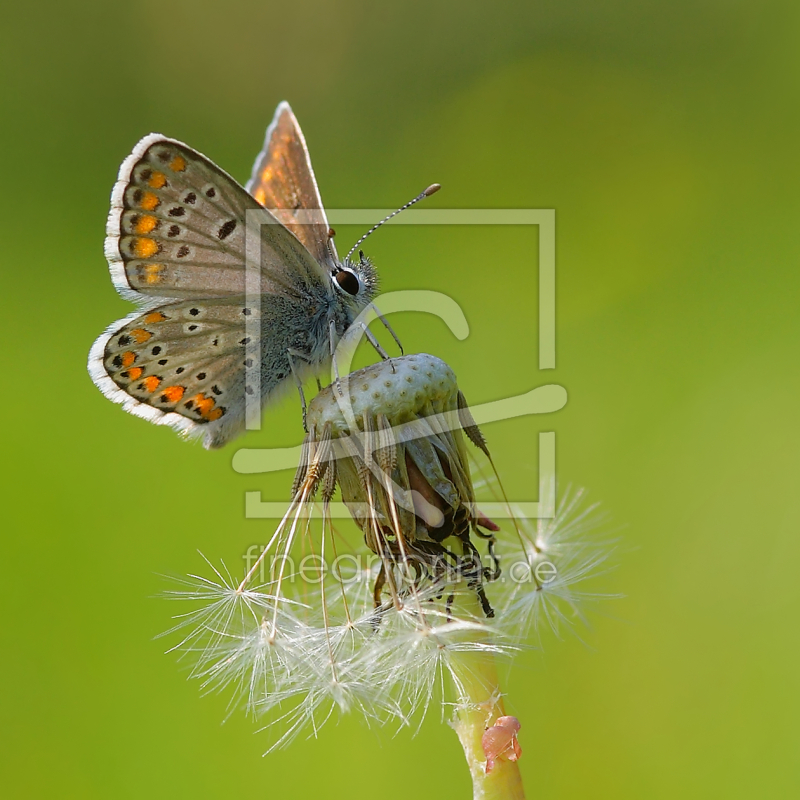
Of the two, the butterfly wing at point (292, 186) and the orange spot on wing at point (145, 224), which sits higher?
the butterfly wing at point (292, 186)

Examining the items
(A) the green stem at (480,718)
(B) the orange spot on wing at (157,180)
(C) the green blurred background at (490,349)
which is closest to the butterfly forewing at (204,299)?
(B) the orange spot on wing at (157,180)

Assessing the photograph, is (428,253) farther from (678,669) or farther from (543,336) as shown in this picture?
(678,669)

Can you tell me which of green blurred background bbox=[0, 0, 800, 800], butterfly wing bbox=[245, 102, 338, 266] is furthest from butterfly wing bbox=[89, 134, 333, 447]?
green blurred background bbox=[0, 0, 800, 800]

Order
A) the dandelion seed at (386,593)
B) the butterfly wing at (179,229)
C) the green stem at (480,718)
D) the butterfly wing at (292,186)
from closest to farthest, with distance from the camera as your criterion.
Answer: the green stem at (480,718) → the dandelion seed at (386,593) → the butterfly wing at (179,229) → the butterfly wing at (292,186)

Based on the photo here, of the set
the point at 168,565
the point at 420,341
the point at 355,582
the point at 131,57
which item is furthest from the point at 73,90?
the point at 355,582

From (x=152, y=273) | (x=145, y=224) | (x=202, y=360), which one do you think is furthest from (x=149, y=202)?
(x=202, y=360)

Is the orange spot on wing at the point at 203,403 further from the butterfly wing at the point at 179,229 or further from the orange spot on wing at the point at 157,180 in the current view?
the orange spot on wing at the point at 157,180

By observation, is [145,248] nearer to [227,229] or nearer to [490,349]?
[227,229]

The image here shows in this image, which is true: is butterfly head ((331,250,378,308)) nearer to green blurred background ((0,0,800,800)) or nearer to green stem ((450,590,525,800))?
green blurred background ((0,0,800,800))
